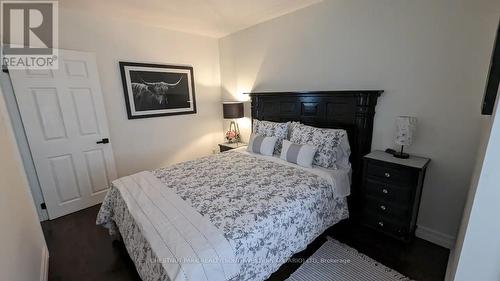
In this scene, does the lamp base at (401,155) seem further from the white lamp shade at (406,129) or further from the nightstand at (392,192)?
the white lamp shade at (406,129)

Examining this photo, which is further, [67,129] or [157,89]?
[157,89]

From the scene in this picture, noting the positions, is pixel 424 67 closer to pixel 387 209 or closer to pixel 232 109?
pixel 387 209

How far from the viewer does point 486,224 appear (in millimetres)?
785

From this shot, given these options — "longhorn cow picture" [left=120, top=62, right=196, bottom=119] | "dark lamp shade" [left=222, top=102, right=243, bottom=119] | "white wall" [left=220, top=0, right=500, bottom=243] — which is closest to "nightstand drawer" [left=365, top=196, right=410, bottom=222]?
"white wall" [left=220, top=0, right=500, bottom=243]

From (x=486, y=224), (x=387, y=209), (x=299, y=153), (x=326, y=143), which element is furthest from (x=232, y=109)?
(x=486, y=224)

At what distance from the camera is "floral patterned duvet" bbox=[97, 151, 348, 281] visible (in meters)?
1.30

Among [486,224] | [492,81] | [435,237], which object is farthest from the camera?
[435,237]

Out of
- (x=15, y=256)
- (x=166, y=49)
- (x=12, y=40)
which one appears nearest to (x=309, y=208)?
(x=15, y=256)

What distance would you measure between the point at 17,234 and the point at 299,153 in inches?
90.6

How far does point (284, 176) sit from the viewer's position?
6.52 ft

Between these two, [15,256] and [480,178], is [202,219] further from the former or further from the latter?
[480,178]

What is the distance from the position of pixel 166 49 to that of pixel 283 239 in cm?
320

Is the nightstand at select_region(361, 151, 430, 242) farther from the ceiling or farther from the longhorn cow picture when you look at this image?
the longhorn cow picture

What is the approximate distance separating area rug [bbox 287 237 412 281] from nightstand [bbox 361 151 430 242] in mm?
415
